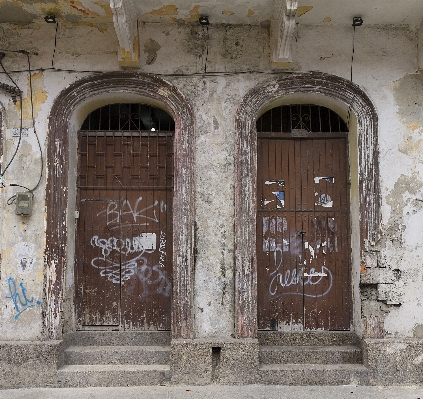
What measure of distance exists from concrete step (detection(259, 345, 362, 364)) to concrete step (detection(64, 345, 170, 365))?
4.19ft

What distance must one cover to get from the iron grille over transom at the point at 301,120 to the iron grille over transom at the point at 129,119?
1331mm

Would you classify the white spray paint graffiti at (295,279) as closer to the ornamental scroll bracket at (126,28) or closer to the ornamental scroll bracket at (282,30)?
the ornamental scroll bracket at (282,30)

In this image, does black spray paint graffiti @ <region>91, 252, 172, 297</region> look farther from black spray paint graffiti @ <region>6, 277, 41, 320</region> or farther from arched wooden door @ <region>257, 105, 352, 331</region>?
arched wooden door @ <region>257, 105, 352, 331</region>

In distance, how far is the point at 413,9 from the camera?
5.54 meters

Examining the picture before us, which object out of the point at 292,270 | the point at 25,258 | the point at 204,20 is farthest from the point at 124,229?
the point at 204,20

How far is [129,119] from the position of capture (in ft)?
20.4

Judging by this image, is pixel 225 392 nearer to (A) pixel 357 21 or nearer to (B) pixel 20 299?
(B) pixel 20 299

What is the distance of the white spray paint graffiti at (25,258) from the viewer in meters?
5.60

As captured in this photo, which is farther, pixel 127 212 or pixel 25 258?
pixel 127 212

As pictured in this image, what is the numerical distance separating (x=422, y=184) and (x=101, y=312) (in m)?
4.46

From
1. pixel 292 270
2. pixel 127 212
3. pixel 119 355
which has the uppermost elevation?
pixel 127 212

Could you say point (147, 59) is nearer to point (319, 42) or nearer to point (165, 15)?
point (165, 15)

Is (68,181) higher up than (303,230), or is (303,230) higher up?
(68,181)

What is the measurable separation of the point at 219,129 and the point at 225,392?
10.4 ft
